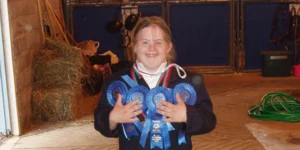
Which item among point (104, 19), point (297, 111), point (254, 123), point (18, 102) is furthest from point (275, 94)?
point (104, 19)

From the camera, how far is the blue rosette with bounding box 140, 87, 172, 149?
2070mm

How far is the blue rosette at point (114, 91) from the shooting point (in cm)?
212

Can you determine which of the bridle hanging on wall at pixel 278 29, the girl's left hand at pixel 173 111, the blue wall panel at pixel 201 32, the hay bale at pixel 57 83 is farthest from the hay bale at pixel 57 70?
the bridle hanging on wall at pixel 278 29

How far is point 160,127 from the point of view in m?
2.10

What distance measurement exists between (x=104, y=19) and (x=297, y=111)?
150 inches

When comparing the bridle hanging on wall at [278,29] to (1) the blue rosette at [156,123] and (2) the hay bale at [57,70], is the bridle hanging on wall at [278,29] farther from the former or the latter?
(1) the blue rosette at [156,123]

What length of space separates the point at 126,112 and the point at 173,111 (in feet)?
0.62

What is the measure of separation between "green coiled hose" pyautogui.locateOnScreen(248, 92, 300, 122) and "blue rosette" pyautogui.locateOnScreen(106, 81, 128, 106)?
3.35 m

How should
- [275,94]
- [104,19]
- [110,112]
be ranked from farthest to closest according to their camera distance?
[104,19] → [275,94] → [110,112]

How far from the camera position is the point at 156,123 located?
6.86ft

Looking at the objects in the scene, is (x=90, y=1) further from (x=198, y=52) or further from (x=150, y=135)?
(x=150, y=135)

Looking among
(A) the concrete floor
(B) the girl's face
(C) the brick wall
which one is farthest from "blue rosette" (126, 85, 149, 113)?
(C) the brick wall

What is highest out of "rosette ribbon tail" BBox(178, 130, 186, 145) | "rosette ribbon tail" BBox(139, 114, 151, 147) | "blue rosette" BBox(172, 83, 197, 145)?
"blue rosette" BBox(172, 83, 197, 145)

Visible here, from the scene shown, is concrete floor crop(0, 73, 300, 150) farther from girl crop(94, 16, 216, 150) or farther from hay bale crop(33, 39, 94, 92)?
girl crop(94, 16, 216, 150)
